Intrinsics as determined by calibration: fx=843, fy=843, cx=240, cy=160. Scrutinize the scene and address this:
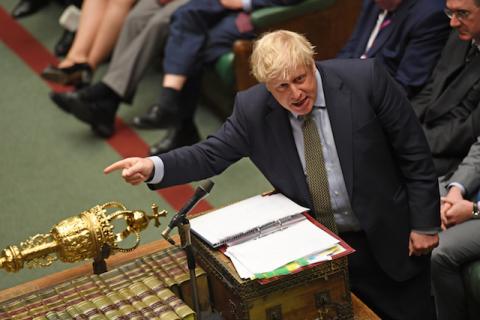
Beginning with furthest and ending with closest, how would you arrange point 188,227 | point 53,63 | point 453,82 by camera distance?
point 53,63 < point 453,82 < point 188,227

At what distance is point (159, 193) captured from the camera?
4.28 meters

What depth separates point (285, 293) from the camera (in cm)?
245

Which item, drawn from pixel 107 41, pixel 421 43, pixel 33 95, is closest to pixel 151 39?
pixel 107 41

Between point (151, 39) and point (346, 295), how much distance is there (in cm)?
262

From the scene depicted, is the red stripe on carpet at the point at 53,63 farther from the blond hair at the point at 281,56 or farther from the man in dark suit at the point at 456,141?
the blond hair at the point at 281,56

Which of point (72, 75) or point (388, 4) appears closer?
point (388, 4)

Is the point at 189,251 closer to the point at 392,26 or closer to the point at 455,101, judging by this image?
the point at 455,101

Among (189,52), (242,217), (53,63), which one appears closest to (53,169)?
(189,52)

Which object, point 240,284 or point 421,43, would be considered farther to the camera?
point 421,43

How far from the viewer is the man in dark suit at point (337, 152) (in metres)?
2.58

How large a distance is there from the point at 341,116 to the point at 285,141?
0.20m

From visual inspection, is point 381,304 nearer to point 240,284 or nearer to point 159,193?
point 240,284

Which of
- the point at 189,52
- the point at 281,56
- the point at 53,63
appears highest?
the point at 281,56

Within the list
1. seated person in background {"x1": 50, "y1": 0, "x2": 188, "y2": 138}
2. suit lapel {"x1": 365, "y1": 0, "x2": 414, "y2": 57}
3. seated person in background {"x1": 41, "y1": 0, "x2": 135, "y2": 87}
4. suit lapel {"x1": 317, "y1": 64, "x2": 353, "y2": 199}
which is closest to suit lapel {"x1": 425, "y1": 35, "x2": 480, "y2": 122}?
suit lapel {"x1": 365, "y1": 0, "x2": 414, "y2": 57}
